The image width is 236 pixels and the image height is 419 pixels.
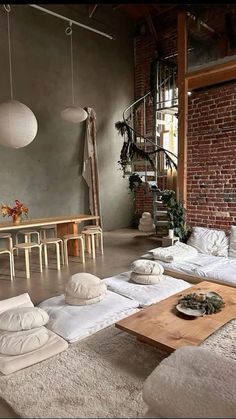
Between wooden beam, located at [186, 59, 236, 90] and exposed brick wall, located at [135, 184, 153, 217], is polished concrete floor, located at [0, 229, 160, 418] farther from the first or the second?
wooden beam, located at [186, 59, 236, 90]

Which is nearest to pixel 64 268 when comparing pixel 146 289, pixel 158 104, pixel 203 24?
pixel 146 289

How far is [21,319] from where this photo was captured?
7.72 feet

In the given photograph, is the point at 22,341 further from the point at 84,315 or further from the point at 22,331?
the point at 84,315

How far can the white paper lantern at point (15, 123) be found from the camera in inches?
128

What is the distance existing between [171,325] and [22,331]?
1.14 meters

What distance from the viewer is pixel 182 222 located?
4.95m

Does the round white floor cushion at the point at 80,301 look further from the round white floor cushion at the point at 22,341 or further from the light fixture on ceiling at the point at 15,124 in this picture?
the light fixture on ceiling at the point at 15,124

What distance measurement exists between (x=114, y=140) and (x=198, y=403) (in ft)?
24.1

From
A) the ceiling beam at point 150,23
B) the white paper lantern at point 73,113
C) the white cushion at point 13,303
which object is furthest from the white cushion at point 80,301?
the ceiling beam at point 150,23

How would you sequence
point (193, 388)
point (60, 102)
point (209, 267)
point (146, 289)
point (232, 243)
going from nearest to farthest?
point (193, 388) → point (146, 289) → point (209, 267) → point (232, 243) → point (60, 102)

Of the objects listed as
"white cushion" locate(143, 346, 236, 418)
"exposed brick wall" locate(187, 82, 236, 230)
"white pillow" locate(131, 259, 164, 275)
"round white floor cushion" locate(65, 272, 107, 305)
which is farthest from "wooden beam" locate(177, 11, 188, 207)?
"white cushion" locate(143, 346, 236, 418)

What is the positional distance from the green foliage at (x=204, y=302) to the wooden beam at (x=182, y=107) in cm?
261

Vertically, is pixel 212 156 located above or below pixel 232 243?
above

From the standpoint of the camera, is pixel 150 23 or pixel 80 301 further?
pixel 150 23
